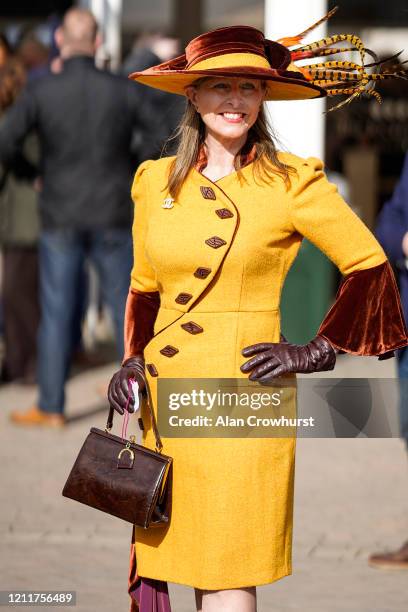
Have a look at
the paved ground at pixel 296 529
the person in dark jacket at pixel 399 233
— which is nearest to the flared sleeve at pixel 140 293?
the paved ground at pixel 296 529

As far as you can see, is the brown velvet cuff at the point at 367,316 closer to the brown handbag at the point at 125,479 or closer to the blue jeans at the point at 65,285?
the brown handbag at the point at 125,479

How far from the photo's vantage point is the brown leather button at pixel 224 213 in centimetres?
355

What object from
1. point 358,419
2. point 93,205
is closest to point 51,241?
point 93,205

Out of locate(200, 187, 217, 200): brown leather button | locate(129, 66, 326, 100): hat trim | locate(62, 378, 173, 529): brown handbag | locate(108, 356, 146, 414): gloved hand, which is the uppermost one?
locate(129, 66, 326, 100): hat trim

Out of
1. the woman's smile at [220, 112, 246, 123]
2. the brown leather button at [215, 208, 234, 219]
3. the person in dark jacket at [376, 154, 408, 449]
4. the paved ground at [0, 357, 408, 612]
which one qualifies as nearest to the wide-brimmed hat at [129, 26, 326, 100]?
the woman's smile at [220, 112, 246, 123]

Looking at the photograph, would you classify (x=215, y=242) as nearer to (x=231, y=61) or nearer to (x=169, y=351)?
(x=169, y=351)

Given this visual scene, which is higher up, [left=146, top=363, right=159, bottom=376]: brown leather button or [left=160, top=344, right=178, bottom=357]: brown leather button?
[left=160, top=344, right=178, bottom=357]: brown leather button

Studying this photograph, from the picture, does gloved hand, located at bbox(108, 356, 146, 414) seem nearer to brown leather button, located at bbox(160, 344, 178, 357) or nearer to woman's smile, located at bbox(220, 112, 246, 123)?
brown leather button, located at bbox(160, 344, 178, 357)

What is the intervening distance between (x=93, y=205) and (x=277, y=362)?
4503 mm

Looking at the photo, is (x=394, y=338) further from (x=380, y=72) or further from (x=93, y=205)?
(x=93, y=205)

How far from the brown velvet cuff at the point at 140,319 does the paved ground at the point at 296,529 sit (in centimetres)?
133

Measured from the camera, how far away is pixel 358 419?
4133 mm

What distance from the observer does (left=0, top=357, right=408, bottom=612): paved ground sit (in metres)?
5.05

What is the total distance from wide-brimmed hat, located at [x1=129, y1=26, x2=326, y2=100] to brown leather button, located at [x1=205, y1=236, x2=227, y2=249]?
0.40 m
